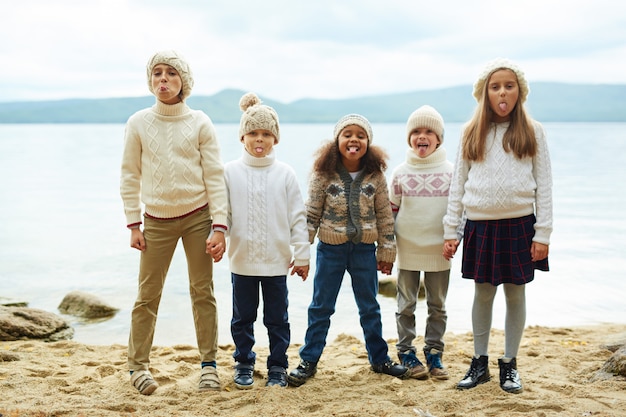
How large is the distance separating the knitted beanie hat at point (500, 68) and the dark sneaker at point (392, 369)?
1.74 m

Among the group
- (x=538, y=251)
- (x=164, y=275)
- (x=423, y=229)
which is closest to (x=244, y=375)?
(x=164, y=275)

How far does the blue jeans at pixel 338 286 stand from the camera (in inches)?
152

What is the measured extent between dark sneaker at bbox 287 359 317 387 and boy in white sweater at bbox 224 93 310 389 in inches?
2.0

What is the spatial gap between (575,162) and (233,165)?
26726 millimetres

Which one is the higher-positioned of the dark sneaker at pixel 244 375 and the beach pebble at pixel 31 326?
the dark sneaker at pixel 244 375

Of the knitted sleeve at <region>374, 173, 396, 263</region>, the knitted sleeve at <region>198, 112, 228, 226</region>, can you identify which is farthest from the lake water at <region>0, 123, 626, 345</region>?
the knitted sleeve at <region>198, 112, 228, 226</region>

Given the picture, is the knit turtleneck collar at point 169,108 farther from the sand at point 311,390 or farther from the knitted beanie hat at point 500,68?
the knitted beanie hat at point 500,68

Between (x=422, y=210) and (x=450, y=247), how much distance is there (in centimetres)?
33

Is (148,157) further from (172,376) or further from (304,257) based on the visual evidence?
(172,376)

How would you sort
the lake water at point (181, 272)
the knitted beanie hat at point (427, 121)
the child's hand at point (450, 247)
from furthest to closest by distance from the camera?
1. the lake water at point (181, 272)
2. the knitted beanie hat at point (427, 121)
3. the child's hand at point (450, 247)

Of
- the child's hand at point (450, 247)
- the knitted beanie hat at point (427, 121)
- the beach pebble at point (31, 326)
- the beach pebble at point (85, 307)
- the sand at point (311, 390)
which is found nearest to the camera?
the sand at point (311, 390)

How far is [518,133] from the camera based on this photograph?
A: 11.7 ft

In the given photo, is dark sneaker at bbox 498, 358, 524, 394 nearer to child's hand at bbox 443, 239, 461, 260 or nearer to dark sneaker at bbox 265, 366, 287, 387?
child's hand at bbox 443, 239, 461, 260

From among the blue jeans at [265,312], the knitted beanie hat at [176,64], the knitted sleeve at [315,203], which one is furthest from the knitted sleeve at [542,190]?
the knitted beanie hat at [176,64]
